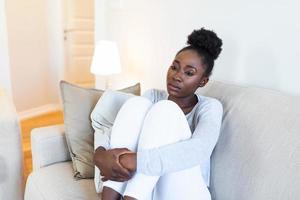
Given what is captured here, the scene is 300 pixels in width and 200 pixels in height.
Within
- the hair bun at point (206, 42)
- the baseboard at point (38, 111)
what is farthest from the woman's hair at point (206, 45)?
the baseboard at point (38, 111)

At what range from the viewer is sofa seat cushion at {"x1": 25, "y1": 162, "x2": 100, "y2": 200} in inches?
51.6

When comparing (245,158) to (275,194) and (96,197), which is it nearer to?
(275,194)

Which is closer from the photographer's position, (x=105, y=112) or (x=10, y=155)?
(x=105, y=112)

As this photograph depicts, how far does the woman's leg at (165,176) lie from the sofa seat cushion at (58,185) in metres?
0.35

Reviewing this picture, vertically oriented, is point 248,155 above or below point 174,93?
below

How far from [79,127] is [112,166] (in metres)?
0.49

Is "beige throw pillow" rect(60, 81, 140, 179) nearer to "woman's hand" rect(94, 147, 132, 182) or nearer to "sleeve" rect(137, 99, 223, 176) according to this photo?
"woman's hand" rect(94, 147, 132, 182)

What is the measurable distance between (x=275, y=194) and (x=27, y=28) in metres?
3.13

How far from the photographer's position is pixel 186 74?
1255mm

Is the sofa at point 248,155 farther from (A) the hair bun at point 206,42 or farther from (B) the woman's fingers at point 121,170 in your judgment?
(B) the woman's fingers at point 121,170

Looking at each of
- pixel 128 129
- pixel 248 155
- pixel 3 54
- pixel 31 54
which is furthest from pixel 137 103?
pixel 31 54

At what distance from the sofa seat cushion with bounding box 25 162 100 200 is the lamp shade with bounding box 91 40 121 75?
862 mm

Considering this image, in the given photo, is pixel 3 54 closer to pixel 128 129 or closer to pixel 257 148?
pixel 128 129

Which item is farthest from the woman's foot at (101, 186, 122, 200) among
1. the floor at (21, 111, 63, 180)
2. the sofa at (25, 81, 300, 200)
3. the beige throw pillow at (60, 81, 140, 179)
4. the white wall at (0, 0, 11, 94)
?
the white wall at (0, 0, 11, 94)
